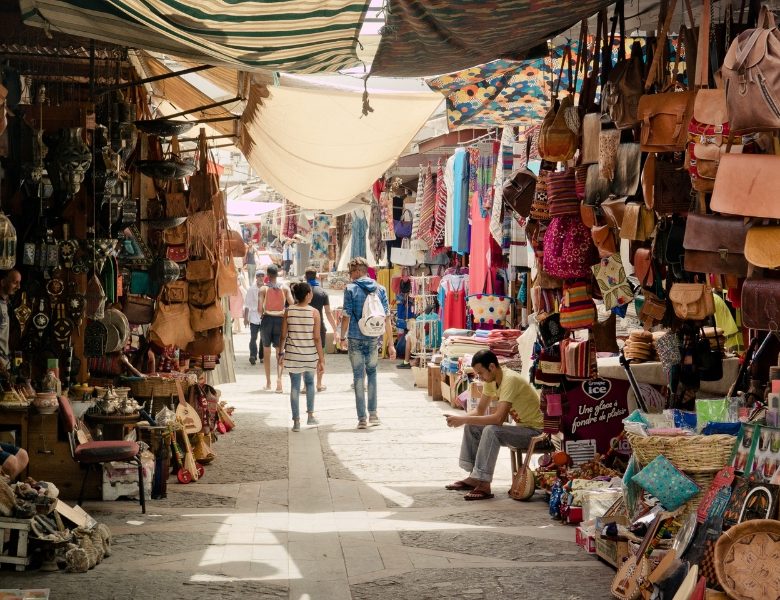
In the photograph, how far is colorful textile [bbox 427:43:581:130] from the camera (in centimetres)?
872

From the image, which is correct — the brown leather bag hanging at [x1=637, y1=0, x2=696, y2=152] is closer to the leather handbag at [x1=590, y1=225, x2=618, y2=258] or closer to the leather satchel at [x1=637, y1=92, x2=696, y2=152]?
the leather satchel at [x1=637, y1=92, x2=696, y2=152]

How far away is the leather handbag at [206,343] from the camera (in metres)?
11.1

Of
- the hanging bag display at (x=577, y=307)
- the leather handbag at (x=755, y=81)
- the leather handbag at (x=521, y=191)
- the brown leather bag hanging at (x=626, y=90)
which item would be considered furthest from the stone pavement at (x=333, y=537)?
the leather handbag at (x=755, y=81)

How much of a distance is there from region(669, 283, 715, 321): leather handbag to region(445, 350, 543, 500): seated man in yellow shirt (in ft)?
10.2

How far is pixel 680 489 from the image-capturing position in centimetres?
551

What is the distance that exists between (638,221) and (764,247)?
1.72 m

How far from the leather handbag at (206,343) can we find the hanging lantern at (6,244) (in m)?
4.27

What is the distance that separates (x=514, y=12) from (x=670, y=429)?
87.6 inches

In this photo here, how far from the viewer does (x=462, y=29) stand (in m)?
5.27

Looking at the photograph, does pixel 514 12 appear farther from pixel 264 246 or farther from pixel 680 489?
pixel 264 246

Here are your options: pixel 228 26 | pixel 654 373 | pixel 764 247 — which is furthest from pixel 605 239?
pixel 228 26

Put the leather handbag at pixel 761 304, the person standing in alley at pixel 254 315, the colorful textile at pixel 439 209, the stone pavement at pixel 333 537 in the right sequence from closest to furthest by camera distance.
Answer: the leather handbag at pixel 761 304, the stone pavement at pixel 333 537, the colorful textile at pixel 439 209, the person standing in alley at pixel 254 315

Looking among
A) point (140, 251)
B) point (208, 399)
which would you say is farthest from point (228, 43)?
point (208, 399)

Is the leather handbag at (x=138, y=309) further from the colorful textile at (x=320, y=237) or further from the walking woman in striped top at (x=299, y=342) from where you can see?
the colorful textile at (x=320, y=237)
